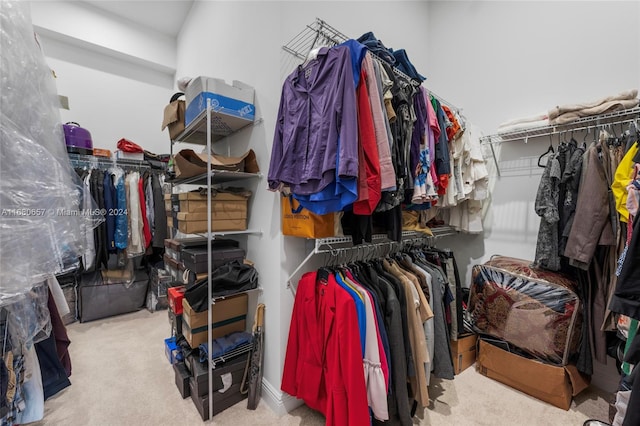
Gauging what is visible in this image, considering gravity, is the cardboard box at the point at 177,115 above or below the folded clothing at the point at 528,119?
above

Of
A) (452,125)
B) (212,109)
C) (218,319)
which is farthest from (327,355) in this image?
(452,125)

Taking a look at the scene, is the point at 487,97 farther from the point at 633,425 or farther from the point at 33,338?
the point at 33,338

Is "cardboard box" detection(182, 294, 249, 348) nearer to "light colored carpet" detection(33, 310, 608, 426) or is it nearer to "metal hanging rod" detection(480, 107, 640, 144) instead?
"light colored carpet" detection(33, 310, 608, 426)

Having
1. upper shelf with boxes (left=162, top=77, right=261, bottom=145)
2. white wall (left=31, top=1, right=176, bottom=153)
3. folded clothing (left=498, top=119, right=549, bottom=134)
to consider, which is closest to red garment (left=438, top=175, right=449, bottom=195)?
folded clothing (left=498, top=119, right=549, bottom=134)

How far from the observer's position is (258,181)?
180cm

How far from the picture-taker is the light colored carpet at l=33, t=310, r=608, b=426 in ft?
5.04

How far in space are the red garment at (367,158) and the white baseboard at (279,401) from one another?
1.26m

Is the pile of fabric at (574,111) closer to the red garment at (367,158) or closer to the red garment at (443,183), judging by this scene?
the red garment at (443,183)

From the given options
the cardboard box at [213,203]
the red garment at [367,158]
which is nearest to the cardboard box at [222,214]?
the cardboard box at [213,203]

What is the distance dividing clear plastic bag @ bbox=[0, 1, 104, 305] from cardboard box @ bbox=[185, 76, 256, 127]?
69cm

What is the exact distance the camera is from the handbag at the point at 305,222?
134 cm

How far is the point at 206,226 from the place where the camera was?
1652 millimetres

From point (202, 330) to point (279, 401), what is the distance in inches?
25.3

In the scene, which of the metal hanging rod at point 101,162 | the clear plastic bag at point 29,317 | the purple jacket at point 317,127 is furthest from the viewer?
the metal hanging rod at point 101,162
